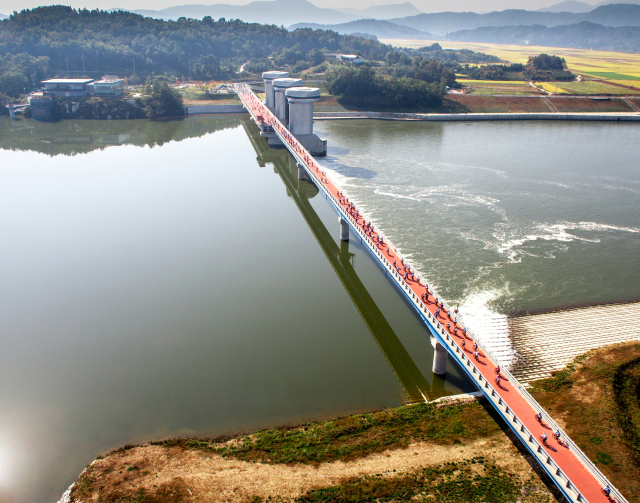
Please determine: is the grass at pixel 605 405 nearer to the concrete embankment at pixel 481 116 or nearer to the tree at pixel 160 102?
the concrete embankment at pixel 481 116

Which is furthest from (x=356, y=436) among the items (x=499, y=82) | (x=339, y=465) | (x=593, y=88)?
(x=499, y=82)

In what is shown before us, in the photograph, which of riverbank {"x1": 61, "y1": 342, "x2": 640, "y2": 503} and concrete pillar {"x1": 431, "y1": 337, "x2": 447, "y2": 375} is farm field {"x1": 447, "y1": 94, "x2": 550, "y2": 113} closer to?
concrete pillar {"x1": 431, "y1": 337, "x2": 447, "y2": 375}

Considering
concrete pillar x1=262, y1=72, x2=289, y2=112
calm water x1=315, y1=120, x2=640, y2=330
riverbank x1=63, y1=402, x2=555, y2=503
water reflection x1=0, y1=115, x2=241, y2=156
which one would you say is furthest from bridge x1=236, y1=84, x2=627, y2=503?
concrete pillar x1=262, y1=72, x2=289, y2=112

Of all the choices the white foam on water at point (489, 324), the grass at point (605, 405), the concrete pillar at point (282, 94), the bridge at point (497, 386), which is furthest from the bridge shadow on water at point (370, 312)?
the concrete pillar at point (282, 94)

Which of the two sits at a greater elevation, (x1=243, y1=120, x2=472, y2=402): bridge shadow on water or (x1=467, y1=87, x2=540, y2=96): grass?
(x1=467, y1=87, x2=540, y2=96): grass

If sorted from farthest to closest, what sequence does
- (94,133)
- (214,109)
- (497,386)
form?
1. (214,109)
2. (94,133)
3. (497,386)

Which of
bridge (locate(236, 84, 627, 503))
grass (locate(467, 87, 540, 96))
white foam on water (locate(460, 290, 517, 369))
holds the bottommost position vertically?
white foam on water (locate(460, 290, 517, 369))

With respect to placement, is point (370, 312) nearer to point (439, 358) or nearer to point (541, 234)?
point (439, 358)

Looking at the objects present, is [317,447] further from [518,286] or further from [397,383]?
[518,286]
